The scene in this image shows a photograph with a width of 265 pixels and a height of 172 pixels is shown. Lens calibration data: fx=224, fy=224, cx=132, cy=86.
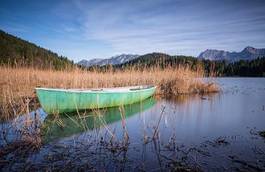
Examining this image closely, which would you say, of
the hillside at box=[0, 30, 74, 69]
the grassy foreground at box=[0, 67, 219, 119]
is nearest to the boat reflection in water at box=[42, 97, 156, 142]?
the grassy foreground at box=[0, 67, 219, 119]

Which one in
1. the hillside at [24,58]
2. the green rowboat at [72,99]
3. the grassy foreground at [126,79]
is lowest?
the green rowboat at [72,99]

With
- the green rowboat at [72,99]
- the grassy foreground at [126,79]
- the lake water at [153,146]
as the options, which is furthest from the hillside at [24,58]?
Answer: the lake water at [153,146]

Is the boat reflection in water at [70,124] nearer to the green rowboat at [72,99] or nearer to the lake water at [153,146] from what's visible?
the lake water at [153,146]

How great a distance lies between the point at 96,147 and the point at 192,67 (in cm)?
1136

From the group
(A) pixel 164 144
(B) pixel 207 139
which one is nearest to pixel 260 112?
(B) pixel 207 139

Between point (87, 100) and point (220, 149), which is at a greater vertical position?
point (87, 100)

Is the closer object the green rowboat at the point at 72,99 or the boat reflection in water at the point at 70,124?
the boat reflection in water at the point at 70,124

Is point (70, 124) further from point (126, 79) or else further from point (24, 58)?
point (24, 58)

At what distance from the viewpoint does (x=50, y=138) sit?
181 inches

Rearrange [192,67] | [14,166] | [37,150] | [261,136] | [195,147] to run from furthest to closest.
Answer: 1. [192,67]
2. [261,136]
3. [195,147]
4. [37,150]
5. [14,166]

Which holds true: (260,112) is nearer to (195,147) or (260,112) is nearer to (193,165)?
(195,147)

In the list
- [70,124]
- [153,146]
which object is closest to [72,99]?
[70,124]

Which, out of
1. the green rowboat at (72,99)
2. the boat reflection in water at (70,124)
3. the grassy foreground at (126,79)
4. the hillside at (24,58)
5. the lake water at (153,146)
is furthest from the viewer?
the hillside at (24,58)

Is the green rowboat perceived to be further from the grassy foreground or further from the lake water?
the grassy foreground
